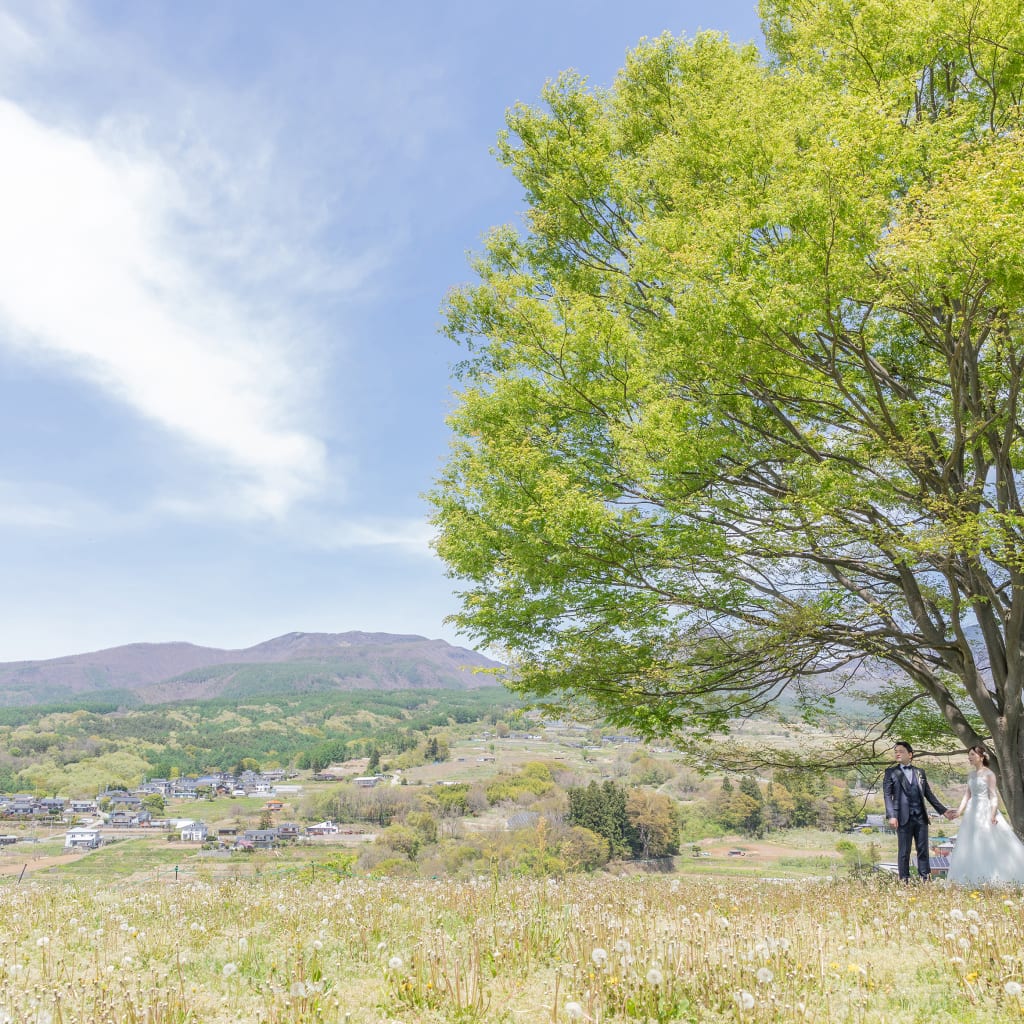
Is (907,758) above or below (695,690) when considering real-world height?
below

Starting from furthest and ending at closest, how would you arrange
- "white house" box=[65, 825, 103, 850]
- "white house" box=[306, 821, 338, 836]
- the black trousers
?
"white house" box=[306, 821, 338, 836] → "white house" box=[65, 825, 103, 850] → the black trousers

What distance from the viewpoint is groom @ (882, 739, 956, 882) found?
30.5ft

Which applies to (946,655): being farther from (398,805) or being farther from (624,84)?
(398,805)

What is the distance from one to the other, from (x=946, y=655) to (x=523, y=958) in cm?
925

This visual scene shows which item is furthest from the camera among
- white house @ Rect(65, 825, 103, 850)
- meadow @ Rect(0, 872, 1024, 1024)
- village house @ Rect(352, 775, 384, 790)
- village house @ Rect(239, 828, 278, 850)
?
village house @ Rect(352, 775, 384, 790)

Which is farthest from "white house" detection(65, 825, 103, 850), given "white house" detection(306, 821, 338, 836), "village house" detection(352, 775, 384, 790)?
"village house" detection(352, 775, 384, 790)

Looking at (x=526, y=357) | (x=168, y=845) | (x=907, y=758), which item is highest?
(x=526, y=357)

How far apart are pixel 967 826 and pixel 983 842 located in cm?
25

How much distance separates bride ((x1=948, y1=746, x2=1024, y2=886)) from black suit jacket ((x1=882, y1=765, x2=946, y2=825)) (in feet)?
1.51

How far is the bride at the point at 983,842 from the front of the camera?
8547 millimetres

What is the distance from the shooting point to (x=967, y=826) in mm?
9016

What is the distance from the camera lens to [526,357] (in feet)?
35.2

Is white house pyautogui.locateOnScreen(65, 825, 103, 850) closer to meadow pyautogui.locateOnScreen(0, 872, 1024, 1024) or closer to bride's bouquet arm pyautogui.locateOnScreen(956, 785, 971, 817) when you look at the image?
meadow pyautogui.locateOnScreen(0, 872, 1024, 1024)

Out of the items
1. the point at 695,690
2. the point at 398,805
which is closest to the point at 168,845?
the point at 398,805
